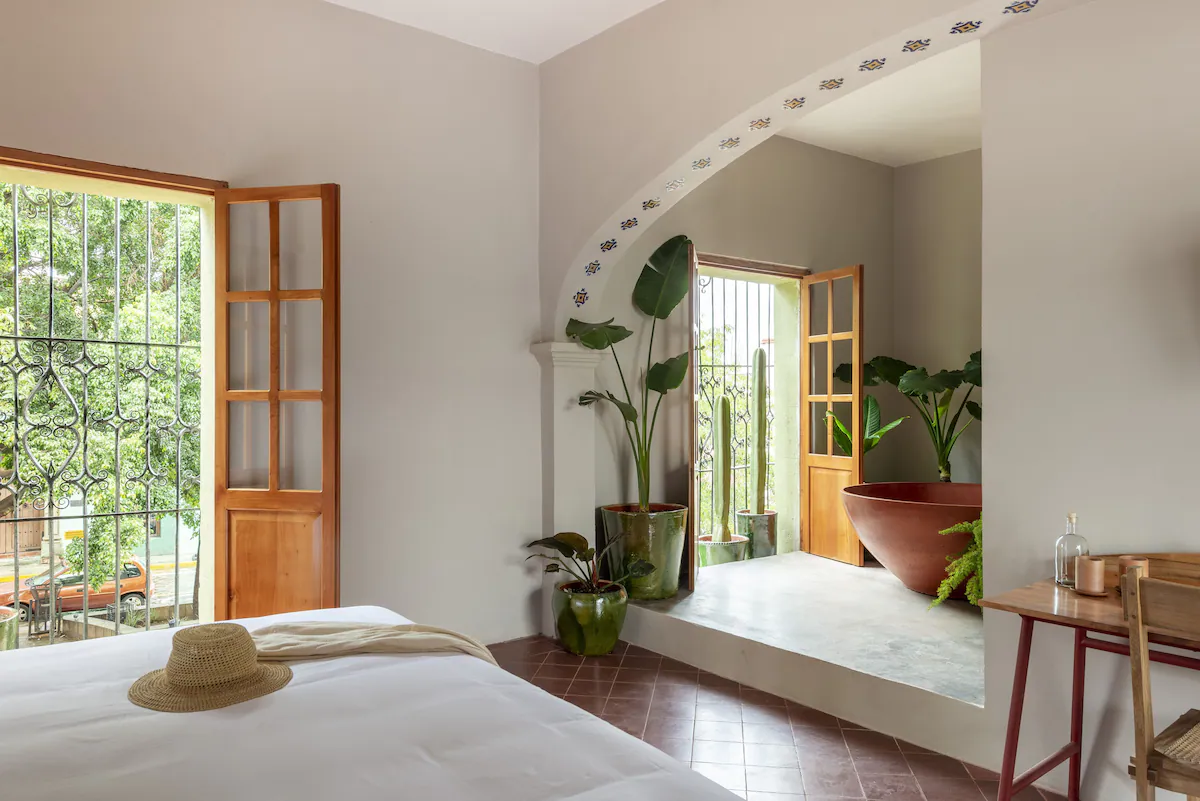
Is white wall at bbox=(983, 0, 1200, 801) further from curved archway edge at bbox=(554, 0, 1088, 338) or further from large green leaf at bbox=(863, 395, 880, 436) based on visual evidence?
large green leaf at bbox=(863, 395, 880, 436)

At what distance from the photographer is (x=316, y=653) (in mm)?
2057

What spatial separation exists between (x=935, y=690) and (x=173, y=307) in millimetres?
5574

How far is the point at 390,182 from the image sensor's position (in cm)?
398

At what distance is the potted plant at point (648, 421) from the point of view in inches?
174

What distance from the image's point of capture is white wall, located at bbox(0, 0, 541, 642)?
129 inches

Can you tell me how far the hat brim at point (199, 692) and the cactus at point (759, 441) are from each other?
4.21 m

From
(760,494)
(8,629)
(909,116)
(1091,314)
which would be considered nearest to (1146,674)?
(1091,314)

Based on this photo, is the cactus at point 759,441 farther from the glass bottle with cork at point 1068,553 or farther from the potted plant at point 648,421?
the glass bottle with cork at point 1068,553

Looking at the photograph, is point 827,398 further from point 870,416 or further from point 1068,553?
point 1068,553

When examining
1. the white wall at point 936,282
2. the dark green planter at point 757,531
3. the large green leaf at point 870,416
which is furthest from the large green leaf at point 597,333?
the white wall at point 936,282

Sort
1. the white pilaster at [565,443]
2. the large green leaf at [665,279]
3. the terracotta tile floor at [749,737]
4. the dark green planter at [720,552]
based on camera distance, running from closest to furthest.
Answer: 1. the terracotta tile floor at [749,737]
2. the white pilaster at [565,443]
3. the large green leaf at [665,279]
4. the dark green planter at [720,552]

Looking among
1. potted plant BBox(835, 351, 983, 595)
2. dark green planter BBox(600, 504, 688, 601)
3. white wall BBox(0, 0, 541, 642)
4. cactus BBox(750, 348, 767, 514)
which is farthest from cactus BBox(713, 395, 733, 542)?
white wall BBox(0, 0, 541, 642)

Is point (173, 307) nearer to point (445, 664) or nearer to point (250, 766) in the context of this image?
point (445, 664)

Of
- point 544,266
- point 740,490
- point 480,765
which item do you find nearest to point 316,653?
point 480,765
